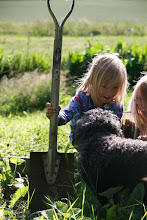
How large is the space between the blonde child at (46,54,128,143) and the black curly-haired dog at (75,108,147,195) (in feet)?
2.06

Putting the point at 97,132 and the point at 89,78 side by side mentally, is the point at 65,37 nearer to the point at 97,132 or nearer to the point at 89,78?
the point at 89,78

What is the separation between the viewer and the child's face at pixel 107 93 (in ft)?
10.1

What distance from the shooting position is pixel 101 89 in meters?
3.10

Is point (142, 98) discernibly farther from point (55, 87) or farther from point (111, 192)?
point (111, 192)

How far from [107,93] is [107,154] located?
106 cm

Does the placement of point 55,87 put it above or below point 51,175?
above

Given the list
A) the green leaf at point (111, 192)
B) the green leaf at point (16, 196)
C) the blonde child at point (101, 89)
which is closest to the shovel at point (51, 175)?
the green leaf at point (16, 196)

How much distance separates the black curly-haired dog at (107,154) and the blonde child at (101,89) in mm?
629

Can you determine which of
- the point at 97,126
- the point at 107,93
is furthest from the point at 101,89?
the point at 97,126

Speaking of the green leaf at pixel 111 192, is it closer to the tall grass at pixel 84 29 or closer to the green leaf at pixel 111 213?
the green leaf at pixel 111 213

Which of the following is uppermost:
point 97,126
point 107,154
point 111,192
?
point 97,126

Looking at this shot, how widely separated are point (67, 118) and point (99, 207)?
2.85ft

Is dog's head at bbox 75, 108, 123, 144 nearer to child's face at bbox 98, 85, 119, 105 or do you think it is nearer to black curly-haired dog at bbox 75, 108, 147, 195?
black curly-haired dog at bbox 75, 108, 147, 195

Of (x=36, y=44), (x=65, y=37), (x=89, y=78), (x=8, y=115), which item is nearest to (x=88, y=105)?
(x=89, y=78)
